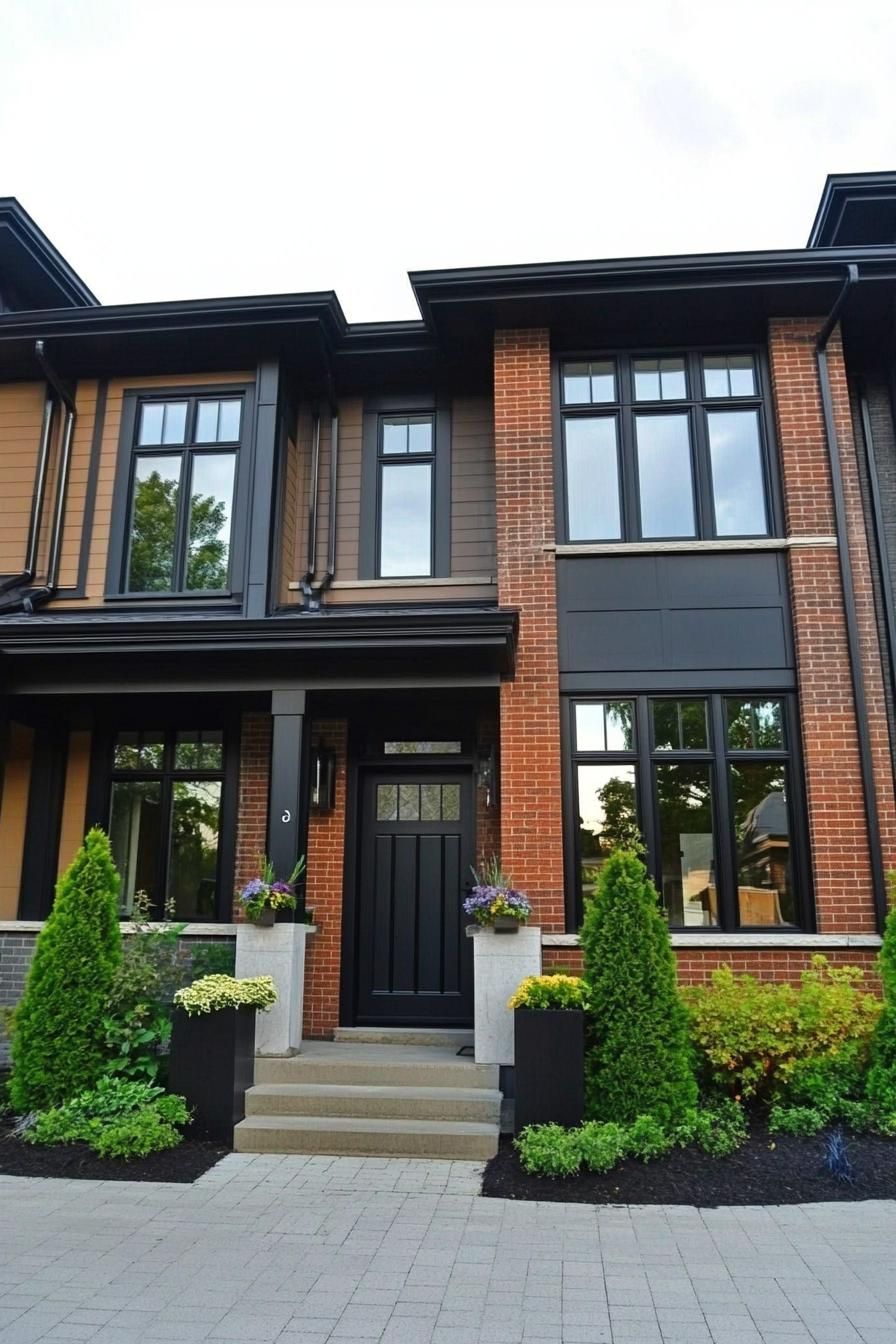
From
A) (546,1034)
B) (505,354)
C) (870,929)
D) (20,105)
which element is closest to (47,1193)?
(546,1034)

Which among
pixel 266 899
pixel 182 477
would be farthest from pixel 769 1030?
pixel 182 477

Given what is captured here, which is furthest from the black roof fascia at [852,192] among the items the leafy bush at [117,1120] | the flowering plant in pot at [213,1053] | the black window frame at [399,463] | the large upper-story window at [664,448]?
the leafy bush at [117,1120]

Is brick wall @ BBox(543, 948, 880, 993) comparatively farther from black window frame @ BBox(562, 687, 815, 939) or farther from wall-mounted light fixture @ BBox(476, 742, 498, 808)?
wall-mounted light fixture @ BBox(476, 742, 498, 808)

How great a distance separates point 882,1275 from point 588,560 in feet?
18.3

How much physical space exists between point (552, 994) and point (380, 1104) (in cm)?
137

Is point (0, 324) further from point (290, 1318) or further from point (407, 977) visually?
point (290, 1318)

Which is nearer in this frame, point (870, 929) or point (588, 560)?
point (870, 929)

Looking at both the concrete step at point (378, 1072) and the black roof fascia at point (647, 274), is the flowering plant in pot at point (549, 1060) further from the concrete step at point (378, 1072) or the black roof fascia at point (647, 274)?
the black roof fascia at point (647, 274)

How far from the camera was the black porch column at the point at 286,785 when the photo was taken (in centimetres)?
750

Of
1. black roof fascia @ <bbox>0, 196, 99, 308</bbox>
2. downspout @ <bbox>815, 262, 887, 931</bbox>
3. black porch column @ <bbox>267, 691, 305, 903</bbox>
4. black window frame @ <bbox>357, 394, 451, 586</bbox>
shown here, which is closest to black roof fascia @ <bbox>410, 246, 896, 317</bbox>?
downspout @ <bbox>815, 262, 887, 931</bbox>

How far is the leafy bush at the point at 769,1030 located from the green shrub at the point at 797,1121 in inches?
10.0

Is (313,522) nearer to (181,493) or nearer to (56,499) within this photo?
(181,493)

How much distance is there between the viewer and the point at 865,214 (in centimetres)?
968

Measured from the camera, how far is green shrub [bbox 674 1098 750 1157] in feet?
19.0
